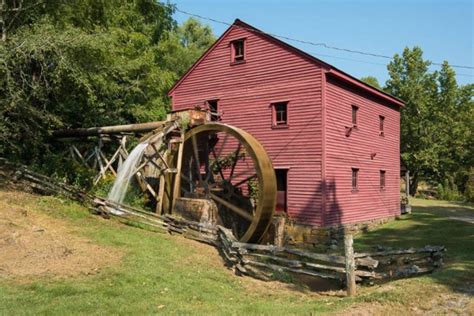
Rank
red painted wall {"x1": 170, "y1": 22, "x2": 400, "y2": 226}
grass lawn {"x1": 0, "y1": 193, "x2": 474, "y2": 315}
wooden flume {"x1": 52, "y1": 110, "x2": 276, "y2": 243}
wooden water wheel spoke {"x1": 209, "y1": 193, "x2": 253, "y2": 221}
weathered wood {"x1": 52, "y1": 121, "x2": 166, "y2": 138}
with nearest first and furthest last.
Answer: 1. grass lawn {"x1": 0, "y1": 193, "x2": 474, "y2": 315}
2. wooden flume {"x1": 52, "y1": 110, "x2": 276, "y2": 243}
3. wooden water wheel spoke {"x1": 209, "y1": 193, "x2": 253, "y2": 221}
4. red painted wall {"x1": 170, "y1": 22, "x2": 400, "y2": 226}
5. weathered wood {"x1": 52, "y1": 121, "x2": 166, "y2": 138}

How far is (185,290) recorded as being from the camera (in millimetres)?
7816

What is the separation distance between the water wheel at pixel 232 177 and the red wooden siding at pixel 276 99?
3.75 ft

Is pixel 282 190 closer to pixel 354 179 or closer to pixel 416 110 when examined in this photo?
pixel 354 179

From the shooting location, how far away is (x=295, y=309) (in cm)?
686

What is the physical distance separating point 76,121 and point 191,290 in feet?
46.2

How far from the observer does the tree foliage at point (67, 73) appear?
13.4 metres

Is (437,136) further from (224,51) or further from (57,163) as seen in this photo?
(57,163)

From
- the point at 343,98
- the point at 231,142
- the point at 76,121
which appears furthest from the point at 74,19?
the point at 343,98

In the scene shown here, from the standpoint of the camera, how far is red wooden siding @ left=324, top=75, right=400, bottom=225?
15.8m

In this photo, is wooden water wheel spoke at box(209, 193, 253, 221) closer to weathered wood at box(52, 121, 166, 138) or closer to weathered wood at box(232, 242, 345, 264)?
weathered wood at box(52, 121, 166, 138)

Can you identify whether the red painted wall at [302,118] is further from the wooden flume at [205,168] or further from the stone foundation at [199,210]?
the stone foundation at [199,210]

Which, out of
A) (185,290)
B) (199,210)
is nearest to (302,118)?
(199,210)

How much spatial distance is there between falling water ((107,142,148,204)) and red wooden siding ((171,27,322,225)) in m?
4.66

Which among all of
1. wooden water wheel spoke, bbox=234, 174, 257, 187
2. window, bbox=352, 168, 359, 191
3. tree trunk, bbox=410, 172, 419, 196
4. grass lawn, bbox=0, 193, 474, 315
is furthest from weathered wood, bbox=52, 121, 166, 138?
tree trunk, bbox=410, 172, 419, 196
